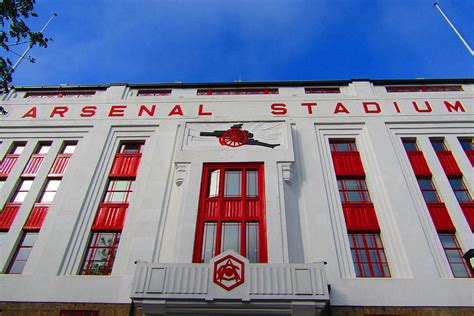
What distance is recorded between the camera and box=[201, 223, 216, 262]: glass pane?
1427 centimetres

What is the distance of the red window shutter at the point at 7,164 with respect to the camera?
18686 millimetres

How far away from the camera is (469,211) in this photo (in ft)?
53.3

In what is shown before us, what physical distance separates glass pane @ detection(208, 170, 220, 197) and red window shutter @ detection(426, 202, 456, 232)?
10689mm

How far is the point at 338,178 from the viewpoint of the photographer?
18031 millimetres

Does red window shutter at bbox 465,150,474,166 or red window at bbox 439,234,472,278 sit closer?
red window at bbox 439,234,472,278

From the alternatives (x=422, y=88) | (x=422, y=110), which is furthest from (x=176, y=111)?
(x=422, y=88)

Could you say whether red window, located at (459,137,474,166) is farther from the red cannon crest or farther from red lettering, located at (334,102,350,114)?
the red cannon crest

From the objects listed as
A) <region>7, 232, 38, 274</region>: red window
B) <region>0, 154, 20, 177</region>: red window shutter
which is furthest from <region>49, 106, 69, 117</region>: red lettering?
<region>7, 232, 38, 274</region>: red window

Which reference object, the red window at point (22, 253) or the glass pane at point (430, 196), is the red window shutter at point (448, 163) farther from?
the red window at point (22, 253)

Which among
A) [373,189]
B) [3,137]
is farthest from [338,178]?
[3,137]

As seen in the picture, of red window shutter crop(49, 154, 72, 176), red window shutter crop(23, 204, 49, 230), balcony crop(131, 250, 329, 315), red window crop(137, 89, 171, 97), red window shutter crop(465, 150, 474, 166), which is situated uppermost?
red window crop(137, 89, 171, 97)

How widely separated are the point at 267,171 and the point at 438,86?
627 inches

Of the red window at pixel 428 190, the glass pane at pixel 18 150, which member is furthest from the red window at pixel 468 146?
the glass pane at pixel 18 150

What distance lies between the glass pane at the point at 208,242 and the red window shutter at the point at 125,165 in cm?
586
